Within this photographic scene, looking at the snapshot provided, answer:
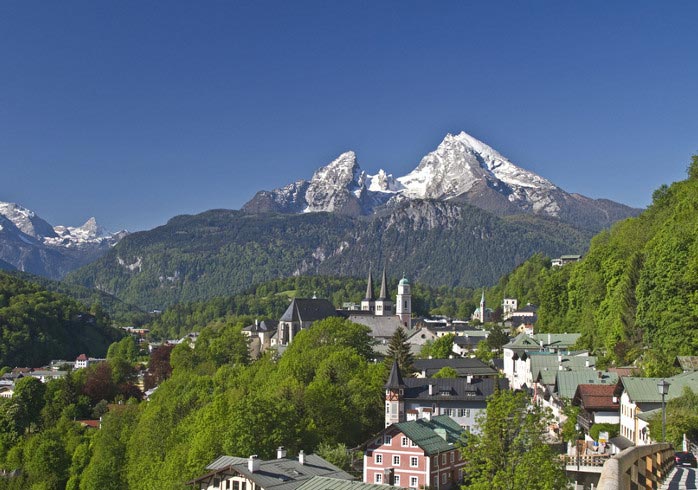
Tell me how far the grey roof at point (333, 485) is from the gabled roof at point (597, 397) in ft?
59.5

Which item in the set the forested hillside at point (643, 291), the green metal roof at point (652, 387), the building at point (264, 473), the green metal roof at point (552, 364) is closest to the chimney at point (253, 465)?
the building at point (264, 473)

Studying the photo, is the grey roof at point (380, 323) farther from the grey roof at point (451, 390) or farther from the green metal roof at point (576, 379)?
the green metal roof at point (576, 379)

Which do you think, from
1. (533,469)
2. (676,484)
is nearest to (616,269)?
(533,469)

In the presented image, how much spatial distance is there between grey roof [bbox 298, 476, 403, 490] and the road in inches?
954

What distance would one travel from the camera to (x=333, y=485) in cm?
4228

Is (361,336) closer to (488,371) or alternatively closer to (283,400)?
(488,371)

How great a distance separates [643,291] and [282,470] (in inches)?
1289

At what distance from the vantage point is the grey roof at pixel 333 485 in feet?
136

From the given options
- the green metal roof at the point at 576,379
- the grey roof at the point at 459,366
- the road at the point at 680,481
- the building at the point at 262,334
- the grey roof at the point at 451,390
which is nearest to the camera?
the road at the point at 680,481

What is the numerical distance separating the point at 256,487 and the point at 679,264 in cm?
3416

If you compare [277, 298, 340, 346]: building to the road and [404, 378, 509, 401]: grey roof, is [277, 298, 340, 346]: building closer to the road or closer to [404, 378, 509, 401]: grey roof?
[404, 378, 509, 401]: grey roof

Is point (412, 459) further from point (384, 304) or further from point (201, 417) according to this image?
point (384, 304)

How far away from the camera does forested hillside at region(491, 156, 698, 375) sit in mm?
57969

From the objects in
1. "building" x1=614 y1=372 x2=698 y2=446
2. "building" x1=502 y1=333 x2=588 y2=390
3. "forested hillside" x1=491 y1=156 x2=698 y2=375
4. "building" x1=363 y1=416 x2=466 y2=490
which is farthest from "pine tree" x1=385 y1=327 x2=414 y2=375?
"building" x1=614 y1=372 x2=698 y2=446
